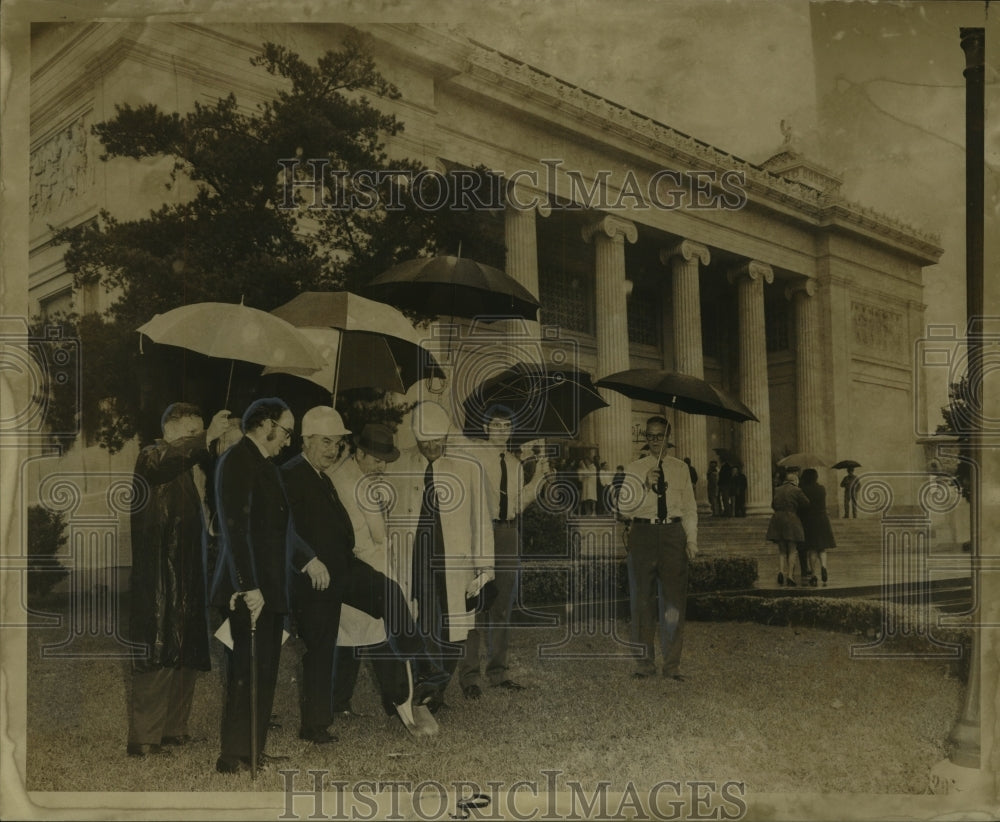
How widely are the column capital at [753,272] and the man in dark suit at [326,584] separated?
2820 mm

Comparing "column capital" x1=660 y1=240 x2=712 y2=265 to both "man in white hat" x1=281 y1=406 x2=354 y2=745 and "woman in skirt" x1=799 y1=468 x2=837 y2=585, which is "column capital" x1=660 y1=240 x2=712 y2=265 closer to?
"woman in skirt" x1=799 y1=468 x2=837 y2=585

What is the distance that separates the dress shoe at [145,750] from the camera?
549cm

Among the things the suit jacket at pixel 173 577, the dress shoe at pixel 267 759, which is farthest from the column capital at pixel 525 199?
the dress shoe at pixel 267 759

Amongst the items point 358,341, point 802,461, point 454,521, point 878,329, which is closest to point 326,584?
point 454,521

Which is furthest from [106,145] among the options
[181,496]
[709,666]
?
[709,666]

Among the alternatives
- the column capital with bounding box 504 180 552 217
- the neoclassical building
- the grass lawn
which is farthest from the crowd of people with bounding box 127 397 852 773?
the column capital with bounding box 504 180 552 217

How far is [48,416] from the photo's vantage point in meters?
5.73

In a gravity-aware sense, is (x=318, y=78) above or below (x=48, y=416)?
above

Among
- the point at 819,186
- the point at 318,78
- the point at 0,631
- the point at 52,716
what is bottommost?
the point at 52,716

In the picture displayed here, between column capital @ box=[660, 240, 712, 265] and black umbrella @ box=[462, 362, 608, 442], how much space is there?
37.7 inches

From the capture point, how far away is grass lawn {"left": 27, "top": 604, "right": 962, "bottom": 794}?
17.9ft

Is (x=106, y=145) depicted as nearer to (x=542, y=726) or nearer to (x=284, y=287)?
(x=284, y=287)

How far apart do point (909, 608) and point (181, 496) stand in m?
4.62

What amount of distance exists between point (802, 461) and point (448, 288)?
259 cm
